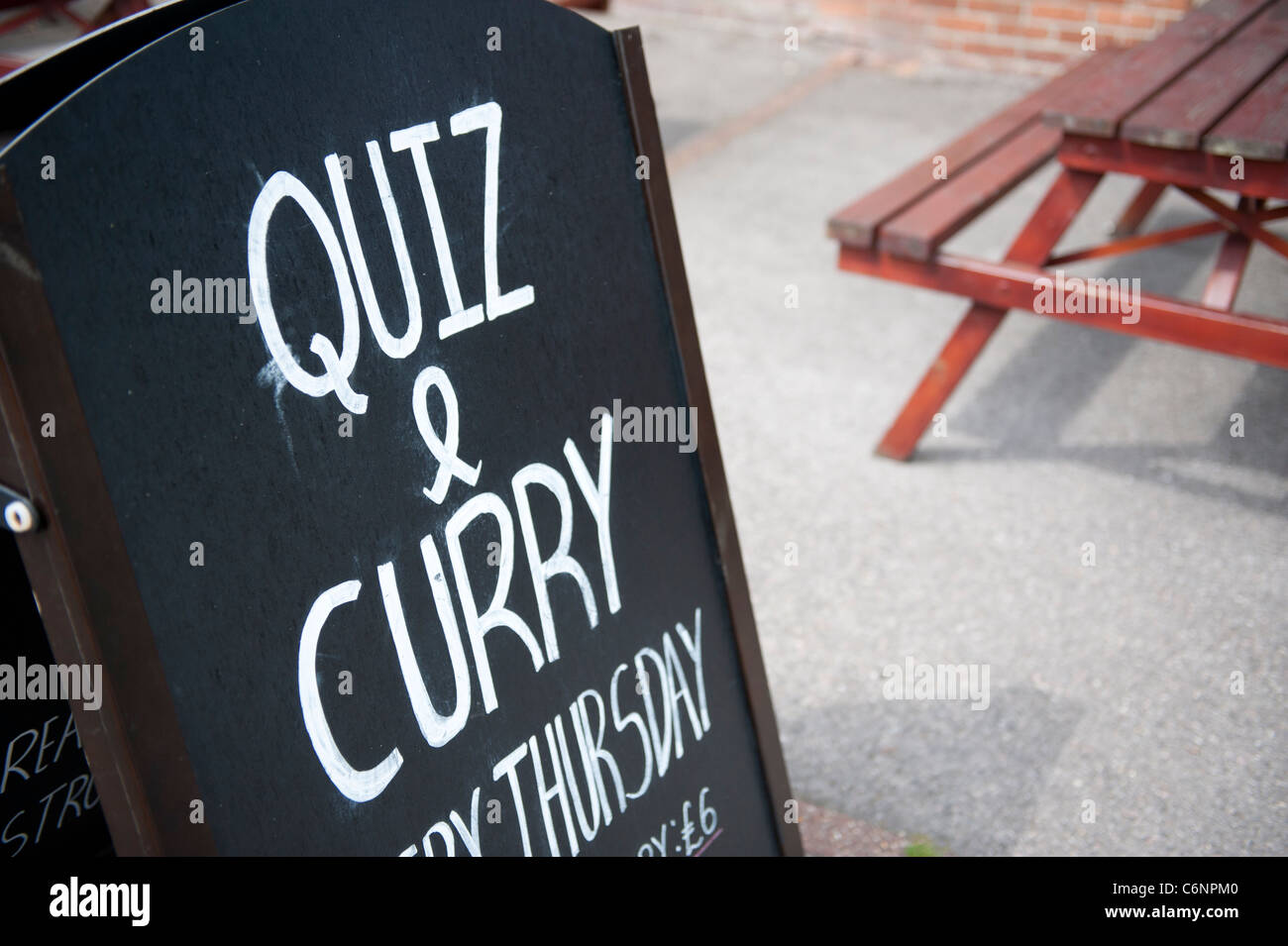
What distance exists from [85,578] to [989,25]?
20.3 ft

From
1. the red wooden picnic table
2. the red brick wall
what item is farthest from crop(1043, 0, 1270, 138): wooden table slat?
the red brick wall

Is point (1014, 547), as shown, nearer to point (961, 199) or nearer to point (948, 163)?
point (961, 199)

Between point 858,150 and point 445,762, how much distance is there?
460 centimetres

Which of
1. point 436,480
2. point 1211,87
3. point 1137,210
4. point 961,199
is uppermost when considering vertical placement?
point 436,480

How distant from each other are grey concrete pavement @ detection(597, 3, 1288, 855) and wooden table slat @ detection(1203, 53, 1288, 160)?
914mm

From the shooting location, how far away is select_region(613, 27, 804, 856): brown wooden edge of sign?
143cm

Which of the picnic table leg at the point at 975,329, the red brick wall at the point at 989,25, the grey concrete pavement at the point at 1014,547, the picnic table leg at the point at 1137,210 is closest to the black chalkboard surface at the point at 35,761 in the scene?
the grey concrete pavement at the point at 1014,547

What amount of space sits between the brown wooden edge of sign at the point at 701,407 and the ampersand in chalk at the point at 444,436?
1.17ft

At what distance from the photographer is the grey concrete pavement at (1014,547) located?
2.27 metres

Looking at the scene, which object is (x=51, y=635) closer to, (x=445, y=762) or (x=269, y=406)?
(x=269, y=406)

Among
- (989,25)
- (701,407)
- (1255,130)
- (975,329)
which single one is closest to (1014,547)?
(975,329)

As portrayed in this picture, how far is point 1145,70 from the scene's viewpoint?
123 inches

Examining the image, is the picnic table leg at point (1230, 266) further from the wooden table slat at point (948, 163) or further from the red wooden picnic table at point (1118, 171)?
the wooden table slat at point (948, 163)
